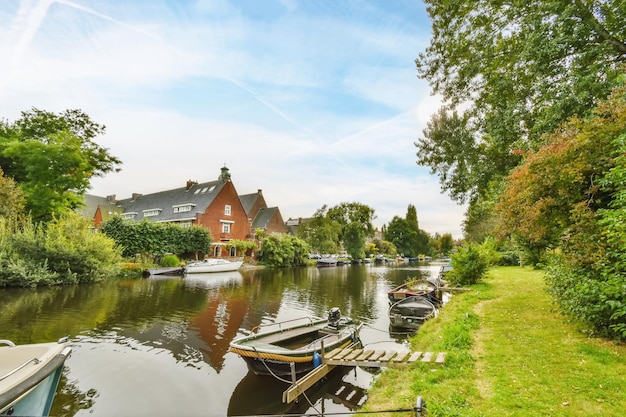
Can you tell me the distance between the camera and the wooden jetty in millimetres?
7156

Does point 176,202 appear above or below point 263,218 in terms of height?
above

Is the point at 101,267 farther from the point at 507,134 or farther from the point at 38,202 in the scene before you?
the point at 507,134

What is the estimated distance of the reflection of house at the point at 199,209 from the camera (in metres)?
49.8

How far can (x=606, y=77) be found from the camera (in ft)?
36.7

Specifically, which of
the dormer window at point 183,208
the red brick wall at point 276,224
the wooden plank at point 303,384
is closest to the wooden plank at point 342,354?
the wooden plank at point 303,384

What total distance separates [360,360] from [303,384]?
1.50 meters

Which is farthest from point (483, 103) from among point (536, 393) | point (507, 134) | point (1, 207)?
point (1, 207)

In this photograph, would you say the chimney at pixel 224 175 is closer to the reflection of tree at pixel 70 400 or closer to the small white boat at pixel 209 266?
the small white boat at pixel 209 266

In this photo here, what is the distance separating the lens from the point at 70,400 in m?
7.15

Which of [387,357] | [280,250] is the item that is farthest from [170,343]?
[280,250]

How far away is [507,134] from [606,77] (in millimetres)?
3820

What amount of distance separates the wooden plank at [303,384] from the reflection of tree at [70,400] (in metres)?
4.46

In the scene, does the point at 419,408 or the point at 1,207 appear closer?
the point at 419,408

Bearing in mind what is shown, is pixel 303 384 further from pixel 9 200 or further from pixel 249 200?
pixel 249 200
